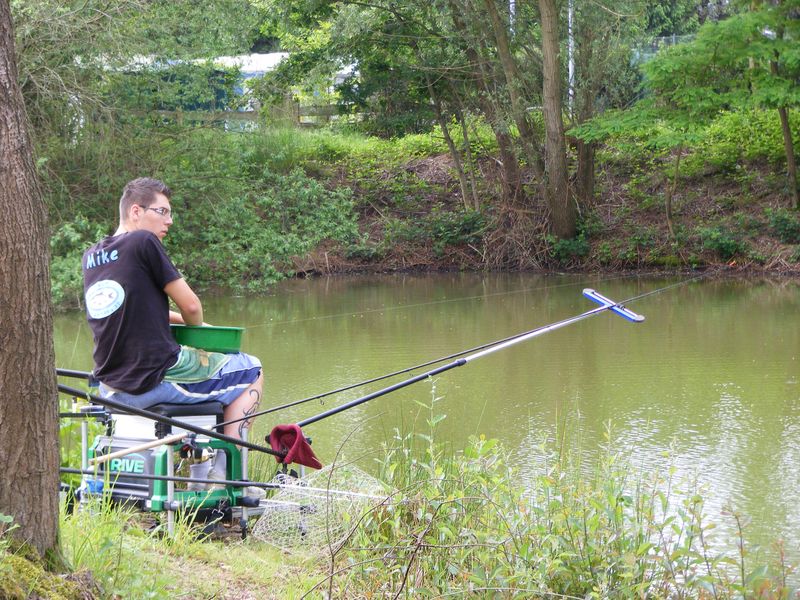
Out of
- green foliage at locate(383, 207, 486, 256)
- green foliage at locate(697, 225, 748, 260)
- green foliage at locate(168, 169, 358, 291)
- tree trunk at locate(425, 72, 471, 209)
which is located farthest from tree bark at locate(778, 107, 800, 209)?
green foliage at locate(168, 169, 358, 291)

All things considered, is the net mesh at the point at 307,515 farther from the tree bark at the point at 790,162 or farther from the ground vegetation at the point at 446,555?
the tree bark at the point at 790,162

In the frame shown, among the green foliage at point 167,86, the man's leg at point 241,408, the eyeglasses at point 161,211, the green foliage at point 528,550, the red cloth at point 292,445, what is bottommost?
the green foliage at point 528,550

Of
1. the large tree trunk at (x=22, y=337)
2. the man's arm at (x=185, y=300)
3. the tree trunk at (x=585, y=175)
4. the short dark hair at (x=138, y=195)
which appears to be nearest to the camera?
the large tree trunk at (x=22, y=337)

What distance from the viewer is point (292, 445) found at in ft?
13.2

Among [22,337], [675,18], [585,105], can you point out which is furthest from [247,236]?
[675,18]

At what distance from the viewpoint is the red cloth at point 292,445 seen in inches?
156

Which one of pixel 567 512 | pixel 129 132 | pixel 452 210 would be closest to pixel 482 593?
pixel 567 512

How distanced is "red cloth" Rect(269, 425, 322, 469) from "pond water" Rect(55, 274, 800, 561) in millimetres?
195

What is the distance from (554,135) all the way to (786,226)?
3.77 metres

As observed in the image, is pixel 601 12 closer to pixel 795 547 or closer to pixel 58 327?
pixel 58 327

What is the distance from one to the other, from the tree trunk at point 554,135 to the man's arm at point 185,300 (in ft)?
40.3

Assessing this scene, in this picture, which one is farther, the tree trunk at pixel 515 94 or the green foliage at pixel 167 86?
the tree trunk at pixel 515 94

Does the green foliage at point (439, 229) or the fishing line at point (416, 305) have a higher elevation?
the green foliage at point (439, 229)

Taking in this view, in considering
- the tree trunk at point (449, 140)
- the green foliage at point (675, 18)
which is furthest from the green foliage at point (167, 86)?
the green foliage at point (675, 18)
